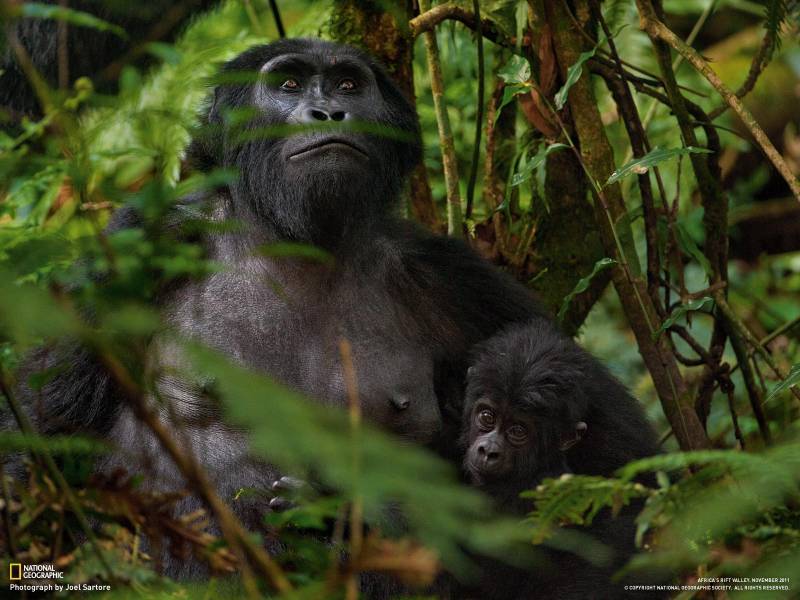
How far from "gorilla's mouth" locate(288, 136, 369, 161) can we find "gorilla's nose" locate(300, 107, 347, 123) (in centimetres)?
9

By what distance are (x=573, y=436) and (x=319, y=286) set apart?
98 cm

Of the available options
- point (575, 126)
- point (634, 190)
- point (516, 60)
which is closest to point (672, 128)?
point (634, 190)

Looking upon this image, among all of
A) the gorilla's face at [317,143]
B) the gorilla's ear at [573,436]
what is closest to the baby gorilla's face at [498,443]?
the gorilla's ear at [573,436]

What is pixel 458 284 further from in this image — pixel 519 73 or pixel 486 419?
pixel 519 73

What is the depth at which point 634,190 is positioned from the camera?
476 cm

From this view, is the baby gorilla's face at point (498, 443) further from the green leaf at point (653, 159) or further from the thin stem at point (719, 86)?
the thin stem at point (719, 86)

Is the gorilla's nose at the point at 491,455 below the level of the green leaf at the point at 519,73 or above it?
below

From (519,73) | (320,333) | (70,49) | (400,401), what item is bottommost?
(400,401)

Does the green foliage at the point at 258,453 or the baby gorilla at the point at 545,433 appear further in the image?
the baby gorilla at the point at 545,433

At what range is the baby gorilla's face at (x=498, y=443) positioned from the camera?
122 inches

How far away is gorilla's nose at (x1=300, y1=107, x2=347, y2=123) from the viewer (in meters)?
3.28

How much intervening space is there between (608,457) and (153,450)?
1427mm

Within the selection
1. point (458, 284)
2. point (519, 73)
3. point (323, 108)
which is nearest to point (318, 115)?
point (323, 108)

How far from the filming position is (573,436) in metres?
3.23
